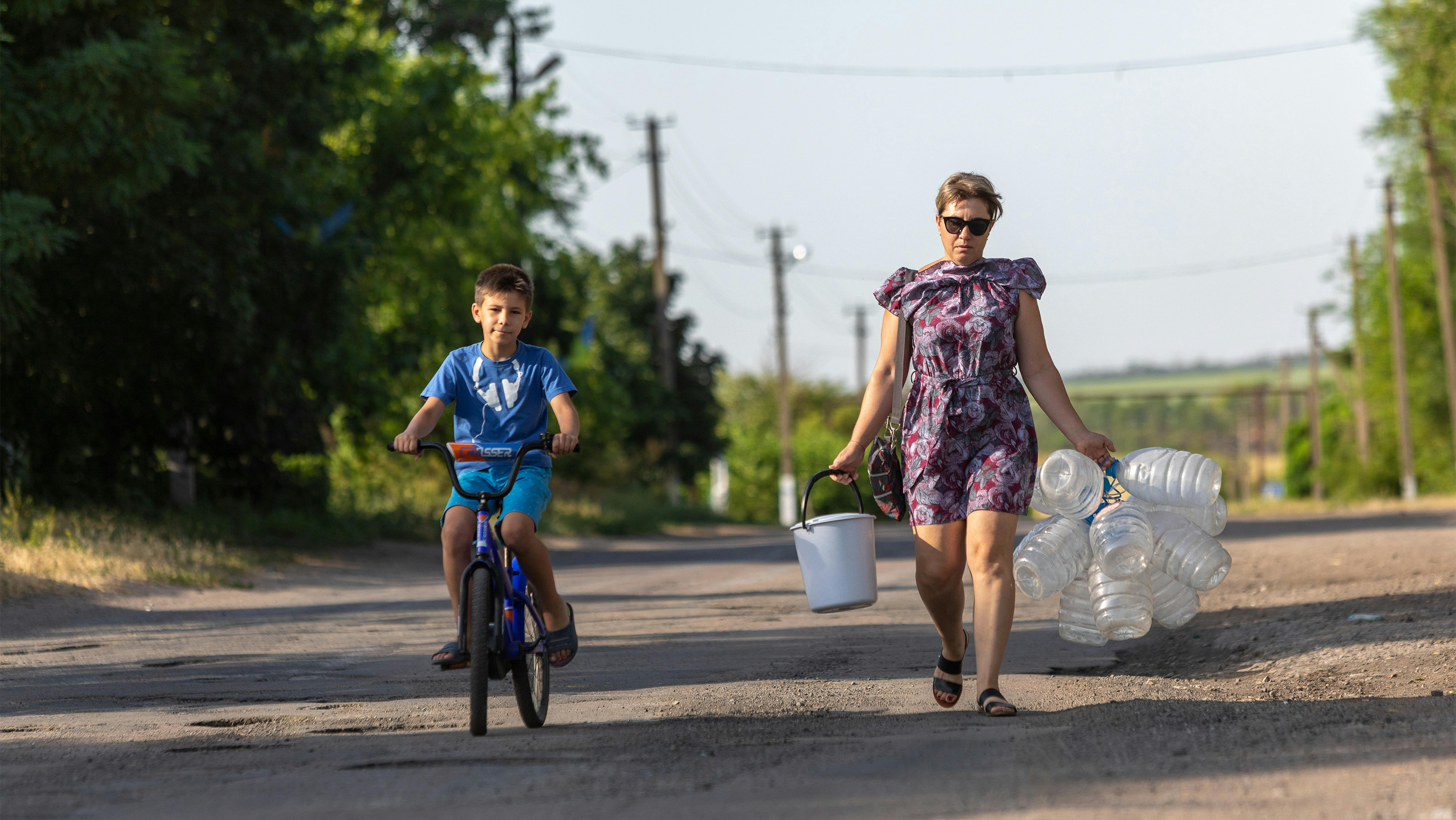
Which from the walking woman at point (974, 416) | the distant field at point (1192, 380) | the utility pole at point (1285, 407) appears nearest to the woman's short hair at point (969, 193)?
the walking woman at point (974, 416)

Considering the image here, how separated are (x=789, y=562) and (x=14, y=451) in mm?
8904

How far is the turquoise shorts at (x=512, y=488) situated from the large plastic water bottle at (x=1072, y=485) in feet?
7.74

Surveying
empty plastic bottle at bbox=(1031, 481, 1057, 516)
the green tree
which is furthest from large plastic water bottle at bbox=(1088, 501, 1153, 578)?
the green tree

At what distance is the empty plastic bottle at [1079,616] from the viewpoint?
6.71 m

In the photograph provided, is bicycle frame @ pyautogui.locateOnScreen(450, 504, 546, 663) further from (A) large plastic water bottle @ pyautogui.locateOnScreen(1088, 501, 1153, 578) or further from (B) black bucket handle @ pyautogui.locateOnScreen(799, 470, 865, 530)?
(A) large plastic water bottle @ pyautogui.locateOnScreen(1088, 501, 1153, 578)

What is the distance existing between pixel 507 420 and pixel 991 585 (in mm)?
1970

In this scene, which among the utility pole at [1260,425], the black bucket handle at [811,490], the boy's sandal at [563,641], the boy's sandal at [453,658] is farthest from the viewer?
the utility pole at [1260,425]

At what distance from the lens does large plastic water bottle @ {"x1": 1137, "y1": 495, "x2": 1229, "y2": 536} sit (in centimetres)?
683

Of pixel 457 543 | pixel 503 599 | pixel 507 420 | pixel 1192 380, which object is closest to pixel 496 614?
pixel 503 599

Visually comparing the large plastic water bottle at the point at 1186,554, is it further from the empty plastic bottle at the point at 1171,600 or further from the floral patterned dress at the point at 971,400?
the floral patterned dress at the point at 971,400

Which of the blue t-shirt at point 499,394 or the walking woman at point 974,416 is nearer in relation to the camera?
the walking woman at point 974,416

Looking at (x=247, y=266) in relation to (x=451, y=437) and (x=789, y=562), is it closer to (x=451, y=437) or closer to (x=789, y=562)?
(x=789, y=562)

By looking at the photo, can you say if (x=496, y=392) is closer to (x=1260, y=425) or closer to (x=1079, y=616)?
(x=1079, y=616)

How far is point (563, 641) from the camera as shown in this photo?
232 inches
